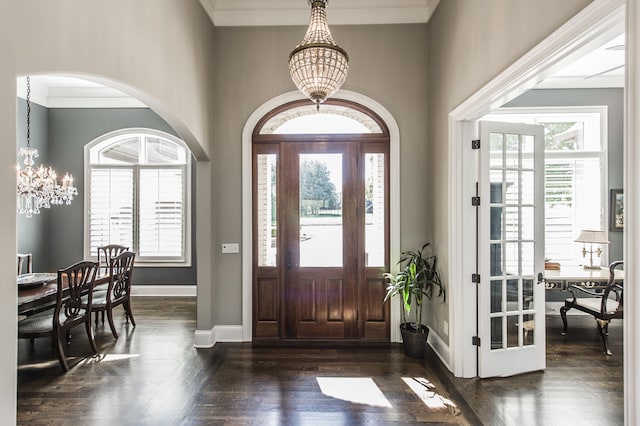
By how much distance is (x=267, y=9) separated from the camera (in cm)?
405

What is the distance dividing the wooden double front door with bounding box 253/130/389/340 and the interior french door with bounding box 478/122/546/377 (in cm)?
122

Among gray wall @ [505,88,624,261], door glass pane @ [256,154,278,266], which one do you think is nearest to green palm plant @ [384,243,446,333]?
door glass pane @ [256,154,278,266]

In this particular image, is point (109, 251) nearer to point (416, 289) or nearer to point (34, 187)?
point (34, 187)

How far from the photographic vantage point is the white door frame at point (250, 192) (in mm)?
4109

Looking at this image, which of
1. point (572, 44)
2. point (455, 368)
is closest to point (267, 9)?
point (572, 44)

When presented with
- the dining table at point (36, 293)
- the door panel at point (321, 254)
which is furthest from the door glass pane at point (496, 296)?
the dining table at point (36, 293)

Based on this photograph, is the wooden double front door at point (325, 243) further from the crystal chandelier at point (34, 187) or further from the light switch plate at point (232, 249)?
the crystal chandelier at point (34, 187)

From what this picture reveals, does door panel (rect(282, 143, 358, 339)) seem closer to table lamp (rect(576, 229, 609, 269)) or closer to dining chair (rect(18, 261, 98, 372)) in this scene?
dining chair (rect(18, 261, 98, 372))

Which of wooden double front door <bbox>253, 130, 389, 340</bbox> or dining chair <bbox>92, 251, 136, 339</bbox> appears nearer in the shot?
wooden double front door <bbox>253, 130, 389, 340</bbox>

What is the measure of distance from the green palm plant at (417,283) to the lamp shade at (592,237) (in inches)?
95.0

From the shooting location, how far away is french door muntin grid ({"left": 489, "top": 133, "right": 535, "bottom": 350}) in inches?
127

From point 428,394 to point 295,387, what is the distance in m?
1.13

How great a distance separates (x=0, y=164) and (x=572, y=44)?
108 inches

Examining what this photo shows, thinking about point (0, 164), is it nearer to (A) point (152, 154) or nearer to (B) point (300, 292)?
(B) point (300, 292)
